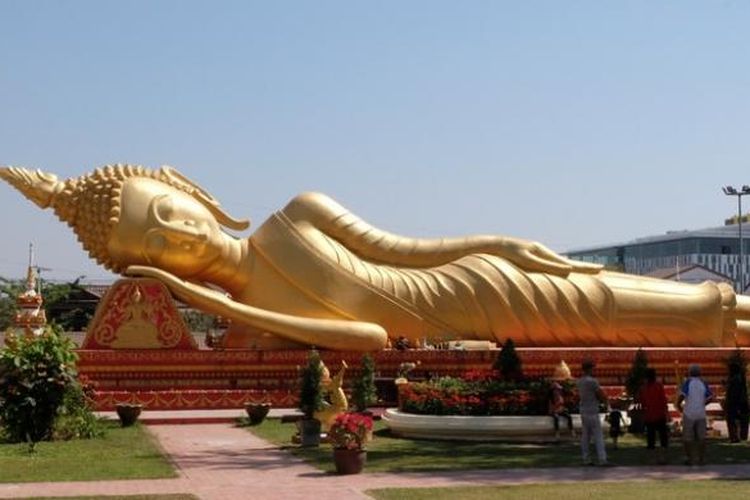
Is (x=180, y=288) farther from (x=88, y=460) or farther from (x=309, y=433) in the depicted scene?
(x=88, y=460)

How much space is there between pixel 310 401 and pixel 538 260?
26.0ft

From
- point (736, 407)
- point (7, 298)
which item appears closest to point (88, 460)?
point (736, 407)

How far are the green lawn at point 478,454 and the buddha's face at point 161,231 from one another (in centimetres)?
574

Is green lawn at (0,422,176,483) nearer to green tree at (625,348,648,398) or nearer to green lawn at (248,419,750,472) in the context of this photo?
green lawn at (248,419,750,472)

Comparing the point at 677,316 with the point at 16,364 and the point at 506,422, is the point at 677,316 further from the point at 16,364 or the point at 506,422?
the point at 16,364

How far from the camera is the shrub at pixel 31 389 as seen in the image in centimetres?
1551

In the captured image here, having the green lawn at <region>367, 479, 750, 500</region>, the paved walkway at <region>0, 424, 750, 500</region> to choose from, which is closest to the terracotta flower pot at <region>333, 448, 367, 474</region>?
the paved walkway at <region>0, 424, 750, 500</region>

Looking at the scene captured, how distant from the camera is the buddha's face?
20.6 m

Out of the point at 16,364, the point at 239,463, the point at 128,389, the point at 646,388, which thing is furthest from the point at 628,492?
the point at 128,389

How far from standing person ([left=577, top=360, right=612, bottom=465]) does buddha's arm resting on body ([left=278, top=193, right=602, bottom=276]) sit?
907 cm

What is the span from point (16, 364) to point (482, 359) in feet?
29.1

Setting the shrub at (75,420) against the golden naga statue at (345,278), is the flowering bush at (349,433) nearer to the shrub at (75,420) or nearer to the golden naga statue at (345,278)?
the shrub at (75,420)

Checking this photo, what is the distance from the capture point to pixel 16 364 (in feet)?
50.9

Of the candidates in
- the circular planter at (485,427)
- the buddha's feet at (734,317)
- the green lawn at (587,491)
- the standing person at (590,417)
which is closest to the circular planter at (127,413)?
the circular planter at (485,427)
